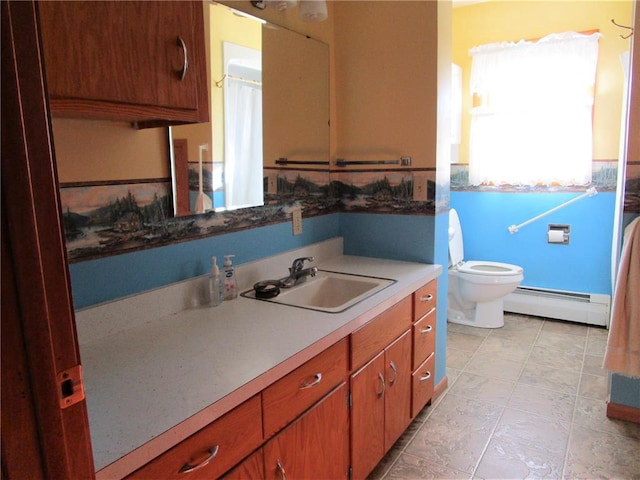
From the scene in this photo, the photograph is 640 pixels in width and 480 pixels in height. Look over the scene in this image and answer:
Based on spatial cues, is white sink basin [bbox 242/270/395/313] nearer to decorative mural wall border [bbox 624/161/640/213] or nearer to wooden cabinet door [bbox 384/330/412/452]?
wooden cabinet door [bbox 384/330/412/452]

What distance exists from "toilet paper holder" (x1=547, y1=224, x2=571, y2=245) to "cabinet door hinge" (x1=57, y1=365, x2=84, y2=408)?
3.78 metres

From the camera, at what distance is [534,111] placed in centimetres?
356

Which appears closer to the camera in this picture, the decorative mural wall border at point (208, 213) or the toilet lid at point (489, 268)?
the decorative mural wall border at point (208, 213)

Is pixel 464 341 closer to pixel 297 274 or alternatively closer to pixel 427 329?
pixel 427 329

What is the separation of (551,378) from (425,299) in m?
1.19

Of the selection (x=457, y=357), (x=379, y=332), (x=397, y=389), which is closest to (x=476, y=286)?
(x=457, y=357)

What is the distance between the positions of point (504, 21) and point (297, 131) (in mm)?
2420

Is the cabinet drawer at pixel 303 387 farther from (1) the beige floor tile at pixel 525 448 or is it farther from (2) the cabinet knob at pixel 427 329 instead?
(1) the beige floor tile at pixel 525 448

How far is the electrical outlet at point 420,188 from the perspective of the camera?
7.79 feet

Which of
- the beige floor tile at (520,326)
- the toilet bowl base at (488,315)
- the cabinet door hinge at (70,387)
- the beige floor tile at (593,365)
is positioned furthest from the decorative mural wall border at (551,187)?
the cabinet door hinge at (70,387)

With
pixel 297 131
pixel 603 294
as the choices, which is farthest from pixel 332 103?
pixel 603 294

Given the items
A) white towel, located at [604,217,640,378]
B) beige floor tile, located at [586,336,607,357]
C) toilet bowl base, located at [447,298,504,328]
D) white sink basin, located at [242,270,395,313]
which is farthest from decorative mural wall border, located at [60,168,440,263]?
beige floor tile, located at [586,336,607,357]

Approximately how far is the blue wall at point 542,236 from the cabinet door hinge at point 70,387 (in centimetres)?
375

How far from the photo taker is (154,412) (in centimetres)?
99
